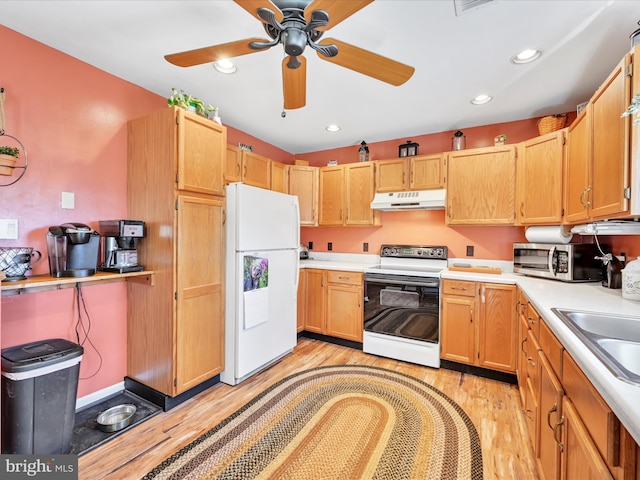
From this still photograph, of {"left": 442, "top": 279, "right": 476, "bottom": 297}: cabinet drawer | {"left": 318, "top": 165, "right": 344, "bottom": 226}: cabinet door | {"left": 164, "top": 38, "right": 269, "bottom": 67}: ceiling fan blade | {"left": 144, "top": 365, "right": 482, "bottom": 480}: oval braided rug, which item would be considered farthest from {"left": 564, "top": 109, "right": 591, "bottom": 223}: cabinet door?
{"left": 318, "top": 165, "right": 344, "bottom": 226}: cabinet door

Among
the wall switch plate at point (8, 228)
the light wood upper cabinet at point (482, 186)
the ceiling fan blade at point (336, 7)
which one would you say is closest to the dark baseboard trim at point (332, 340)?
the light wood upper cabinet at point (482, 186)

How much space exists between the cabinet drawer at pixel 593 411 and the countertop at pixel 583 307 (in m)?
Result: 0.05

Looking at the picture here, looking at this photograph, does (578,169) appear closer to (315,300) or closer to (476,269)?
(476,269)

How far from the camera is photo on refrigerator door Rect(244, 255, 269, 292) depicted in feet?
8.41

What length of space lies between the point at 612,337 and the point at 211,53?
89.1 inches

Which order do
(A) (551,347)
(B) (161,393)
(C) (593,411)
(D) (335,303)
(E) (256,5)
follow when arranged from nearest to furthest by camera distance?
(C) (593,411)
(E) (256,5)
(A) (551,347)
(B) (161,393)
(D) (335,303)

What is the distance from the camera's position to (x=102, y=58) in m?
2.08

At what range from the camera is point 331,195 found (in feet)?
12.8

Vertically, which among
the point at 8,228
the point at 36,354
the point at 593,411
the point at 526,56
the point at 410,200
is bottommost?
the point at 36,354

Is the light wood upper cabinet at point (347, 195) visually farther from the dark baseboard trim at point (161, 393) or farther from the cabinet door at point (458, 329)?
the dark baseboard trim at point (161, 393)

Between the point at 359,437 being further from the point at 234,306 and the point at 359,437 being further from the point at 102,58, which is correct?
the point at 102,58

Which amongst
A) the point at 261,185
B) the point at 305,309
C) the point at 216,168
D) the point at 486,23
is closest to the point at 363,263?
the point at 305,309

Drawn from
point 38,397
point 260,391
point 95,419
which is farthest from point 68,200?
point 260,391

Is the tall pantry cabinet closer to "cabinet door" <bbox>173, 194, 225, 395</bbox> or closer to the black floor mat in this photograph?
"cabinet door" <bbox>173, 194, 225, 395</bbox>
